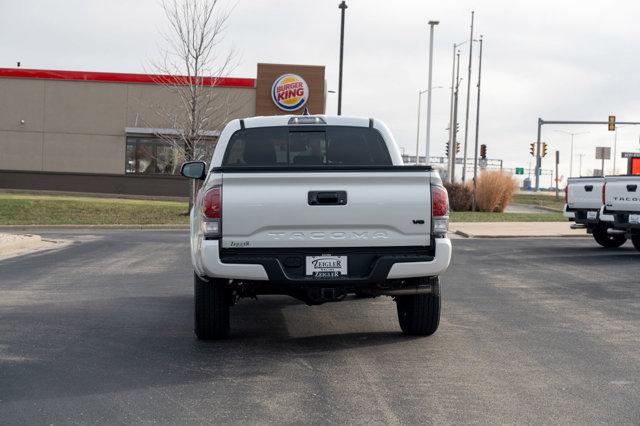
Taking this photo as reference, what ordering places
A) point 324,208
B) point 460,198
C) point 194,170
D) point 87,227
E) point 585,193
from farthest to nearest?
point 460,198, point 87,227, point 585,193, point 194,170, point 324,208

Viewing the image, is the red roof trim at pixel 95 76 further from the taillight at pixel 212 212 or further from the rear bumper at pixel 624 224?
the taillight at pixel 212 212

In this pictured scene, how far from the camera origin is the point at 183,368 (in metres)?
7.49

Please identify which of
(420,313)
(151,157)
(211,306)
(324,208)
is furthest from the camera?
(151,157)

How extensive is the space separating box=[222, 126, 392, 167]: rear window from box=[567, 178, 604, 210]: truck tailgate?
42.3 feet

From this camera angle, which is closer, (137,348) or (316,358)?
(316,358)

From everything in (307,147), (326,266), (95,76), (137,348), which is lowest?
(137,348)

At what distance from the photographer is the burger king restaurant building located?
47531 millimetres

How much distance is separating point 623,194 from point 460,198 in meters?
26.7

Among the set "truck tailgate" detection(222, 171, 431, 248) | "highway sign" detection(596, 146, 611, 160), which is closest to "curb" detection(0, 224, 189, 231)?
"truck tailgate" detection(222, 171, 431, 248)

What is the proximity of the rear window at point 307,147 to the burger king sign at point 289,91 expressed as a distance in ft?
124

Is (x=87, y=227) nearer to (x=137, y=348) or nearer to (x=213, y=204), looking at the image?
(x=137, y=348)

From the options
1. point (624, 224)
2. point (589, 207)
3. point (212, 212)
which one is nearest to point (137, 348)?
point (212, 212)

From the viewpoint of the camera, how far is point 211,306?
859 centimetres

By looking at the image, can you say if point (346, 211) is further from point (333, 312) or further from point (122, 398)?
point (333, 312)
